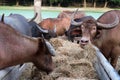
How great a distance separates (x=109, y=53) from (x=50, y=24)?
6.63m

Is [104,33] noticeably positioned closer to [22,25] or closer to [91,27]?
[91,27]

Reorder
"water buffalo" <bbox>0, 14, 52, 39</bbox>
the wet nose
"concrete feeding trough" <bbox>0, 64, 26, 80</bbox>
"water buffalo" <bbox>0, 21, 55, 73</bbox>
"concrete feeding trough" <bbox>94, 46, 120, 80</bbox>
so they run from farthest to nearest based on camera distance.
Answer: "water buffalo" <bbox>0, 14, 52, 39</bbox>, the wet nose, "concrete feeding trough" <bbox>0, 64, 26, 80</bbox>, "concrete feeding trough" <bbox>94, 46, 120, 80</bbox>, "water buffalo" <bbox>0, 21, 55, 73</bbox>

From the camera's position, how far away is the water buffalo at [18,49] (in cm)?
477

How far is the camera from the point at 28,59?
5.11 m

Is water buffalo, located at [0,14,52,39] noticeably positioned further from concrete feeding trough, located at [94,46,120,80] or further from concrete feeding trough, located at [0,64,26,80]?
concrete feeding trough, located at [94,46,120,80]

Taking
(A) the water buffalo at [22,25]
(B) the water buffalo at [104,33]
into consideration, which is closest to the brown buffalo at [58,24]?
(A) the water buffalo at [22,25]

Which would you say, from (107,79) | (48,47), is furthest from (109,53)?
(48,47)

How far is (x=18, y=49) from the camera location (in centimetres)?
491

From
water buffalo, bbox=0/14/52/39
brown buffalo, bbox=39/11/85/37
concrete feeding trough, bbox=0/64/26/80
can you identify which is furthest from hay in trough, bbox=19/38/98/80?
brown buffalo, bbox=39/11/85/37

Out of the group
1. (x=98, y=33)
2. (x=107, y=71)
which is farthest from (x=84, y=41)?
(x=107, y=71)

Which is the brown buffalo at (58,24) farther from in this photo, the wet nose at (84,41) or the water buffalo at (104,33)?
the wet nose at (84,41)

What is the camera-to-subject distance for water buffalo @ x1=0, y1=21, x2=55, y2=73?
4770mm

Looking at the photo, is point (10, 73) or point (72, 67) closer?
point (10, 73)

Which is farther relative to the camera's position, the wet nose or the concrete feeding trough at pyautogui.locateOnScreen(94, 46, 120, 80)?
the wet nose
